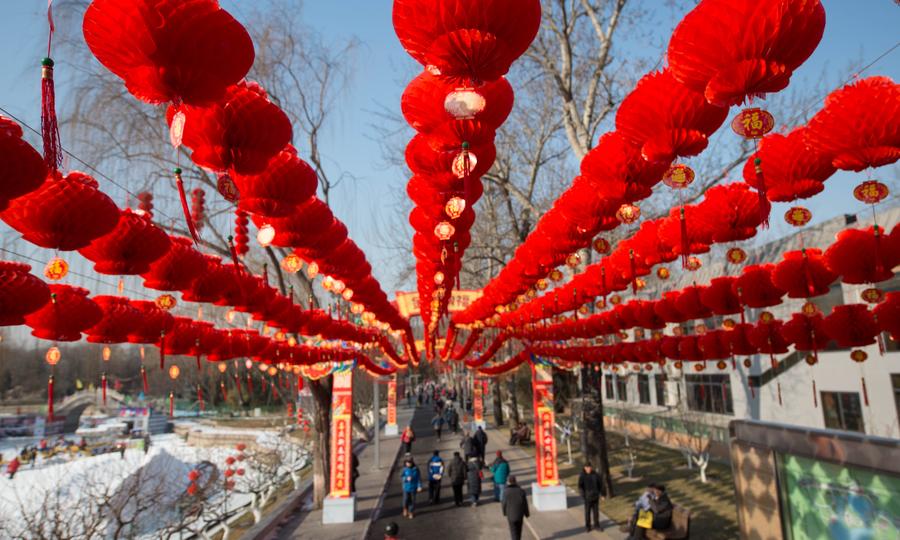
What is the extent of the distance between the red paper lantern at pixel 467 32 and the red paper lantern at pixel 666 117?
97 cm

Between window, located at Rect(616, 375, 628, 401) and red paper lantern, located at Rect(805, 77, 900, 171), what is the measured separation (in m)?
32.1

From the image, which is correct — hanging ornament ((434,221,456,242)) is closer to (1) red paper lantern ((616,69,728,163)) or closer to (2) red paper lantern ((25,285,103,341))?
(1) red paper lantern ((616,69,728,163))

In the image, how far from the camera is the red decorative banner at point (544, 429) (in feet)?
44.0

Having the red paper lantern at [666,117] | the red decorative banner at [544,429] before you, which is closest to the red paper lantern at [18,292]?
the red paper lantern at [666,117]

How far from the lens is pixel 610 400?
36.0m

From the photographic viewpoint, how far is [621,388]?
3438cm

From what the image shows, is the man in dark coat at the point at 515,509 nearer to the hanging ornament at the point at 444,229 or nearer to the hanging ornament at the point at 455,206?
the hanging ornament at the point at 444,229

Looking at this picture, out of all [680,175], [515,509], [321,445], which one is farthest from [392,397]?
[680,175]

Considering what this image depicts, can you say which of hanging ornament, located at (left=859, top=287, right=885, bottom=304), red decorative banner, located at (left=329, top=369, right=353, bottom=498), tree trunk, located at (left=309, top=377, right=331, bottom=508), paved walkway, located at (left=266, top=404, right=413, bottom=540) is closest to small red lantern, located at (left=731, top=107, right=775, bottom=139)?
hanging ornament, located at (left=859, top=287, right=885, bottom=304)

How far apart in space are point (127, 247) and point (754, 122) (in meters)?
3.90

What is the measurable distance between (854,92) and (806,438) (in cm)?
621

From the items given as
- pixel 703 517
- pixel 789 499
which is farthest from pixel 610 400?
pixel 789 499

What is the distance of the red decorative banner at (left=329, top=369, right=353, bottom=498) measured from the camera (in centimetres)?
1296

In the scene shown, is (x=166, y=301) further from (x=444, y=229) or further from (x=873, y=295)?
(x=873, y=295)
